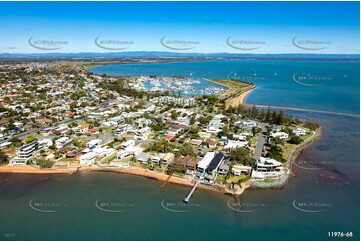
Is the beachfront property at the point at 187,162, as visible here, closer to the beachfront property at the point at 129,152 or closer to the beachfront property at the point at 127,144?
the beachfront property at the point at 129,152

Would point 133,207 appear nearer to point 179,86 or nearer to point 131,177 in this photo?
point 131,177

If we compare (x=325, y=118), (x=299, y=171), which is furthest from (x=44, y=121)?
(x=325, y=118)

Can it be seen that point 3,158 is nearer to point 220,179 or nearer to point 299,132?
point 220,179

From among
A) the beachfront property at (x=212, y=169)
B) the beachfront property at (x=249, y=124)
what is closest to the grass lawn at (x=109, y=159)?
the beachfront property at (x=212, y=169)

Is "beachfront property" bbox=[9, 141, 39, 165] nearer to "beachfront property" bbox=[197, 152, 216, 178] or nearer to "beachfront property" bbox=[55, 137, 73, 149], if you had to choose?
"beachfront property" bbox=[55, 137, 73, 149]

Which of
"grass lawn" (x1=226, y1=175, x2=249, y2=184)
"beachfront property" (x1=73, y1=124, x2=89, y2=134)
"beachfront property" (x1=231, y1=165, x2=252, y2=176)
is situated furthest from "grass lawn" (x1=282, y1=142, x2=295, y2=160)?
"beachfront property" (x1=73, y1=124, x2=89, y2=134)

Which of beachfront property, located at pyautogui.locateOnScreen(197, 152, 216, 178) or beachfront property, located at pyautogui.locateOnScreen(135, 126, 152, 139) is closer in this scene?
beachfront property, located at pyautogui.locateOnScreen(197, 152, 216, 178)
